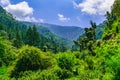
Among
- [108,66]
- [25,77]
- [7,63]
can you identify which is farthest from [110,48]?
[7,63]

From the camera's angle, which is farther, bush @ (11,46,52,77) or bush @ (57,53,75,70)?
bush @ (11,46,52,77)

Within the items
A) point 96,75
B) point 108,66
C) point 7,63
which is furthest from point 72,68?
point 7,63

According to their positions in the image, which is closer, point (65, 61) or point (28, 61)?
point (65, 61)

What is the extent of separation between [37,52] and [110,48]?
2671cm

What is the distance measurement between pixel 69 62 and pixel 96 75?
39.4 ft

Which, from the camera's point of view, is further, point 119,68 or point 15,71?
point 15,71

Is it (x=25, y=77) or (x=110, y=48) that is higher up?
(x=110, y=48)

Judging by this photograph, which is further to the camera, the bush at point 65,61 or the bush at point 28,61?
the bush at point 28,61

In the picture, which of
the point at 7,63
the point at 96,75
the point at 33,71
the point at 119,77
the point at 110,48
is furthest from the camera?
the point at 7,63

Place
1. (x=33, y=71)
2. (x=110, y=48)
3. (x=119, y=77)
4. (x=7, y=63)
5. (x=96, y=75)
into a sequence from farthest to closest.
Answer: (x=7, y=63) < (x=33, y=71) < (x=96, y=75) < (x=110, y=48) < (x=119, y=77)

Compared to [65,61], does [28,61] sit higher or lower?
lower

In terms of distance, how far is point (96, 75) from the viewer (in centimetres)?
5803

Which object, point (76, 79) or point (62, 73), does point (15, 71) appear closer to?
point (62, 73)

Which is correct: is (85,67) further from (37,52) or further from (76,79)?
(76,79)
